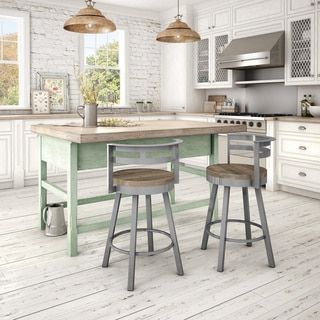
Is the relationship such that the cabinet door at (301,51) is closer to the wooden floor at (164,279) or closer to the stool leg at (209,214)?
the wooden floor at (164,279)

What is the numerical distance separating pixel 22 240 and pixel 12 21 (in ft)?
13.1

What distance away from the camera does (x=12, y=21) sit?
19.6 feet

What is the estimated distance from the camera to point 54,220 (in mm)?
3432

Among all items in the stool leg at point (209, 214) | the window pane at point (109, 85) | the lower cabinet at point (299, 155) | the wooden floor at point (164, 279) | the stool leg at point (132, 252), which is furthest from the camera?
the window pane at point (109, 85)

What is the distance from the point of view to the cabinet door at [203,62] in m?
6.59

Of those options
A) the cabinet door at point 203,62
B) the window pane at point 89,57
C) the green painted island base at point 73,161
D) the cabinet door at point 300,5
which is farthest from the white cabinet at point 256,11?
the green painted island base at point 73,161

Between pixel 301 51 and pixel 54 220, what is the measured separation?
3.75 m

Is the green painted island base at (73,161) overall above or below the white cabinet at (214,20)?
below

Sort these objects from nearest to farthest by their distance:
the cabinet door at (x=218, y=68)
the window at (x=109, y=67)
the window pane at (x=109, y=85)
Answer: the cabinet door at (x=218, y=68) → the window at (x=109, y=67) → the window pane at (x=109, y=85)

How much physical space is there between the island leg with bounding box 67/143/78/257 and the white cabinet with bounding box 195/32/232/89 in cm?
394

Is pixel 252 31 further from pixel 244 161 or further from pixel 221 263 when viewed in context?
pixel 221 263

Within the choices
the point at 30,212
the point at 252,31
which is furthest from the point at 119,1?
the point at 30,212

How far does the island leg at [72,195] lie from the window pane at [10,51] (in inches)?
155

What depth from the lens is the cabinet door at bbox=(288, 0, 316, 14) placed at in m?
4.89
